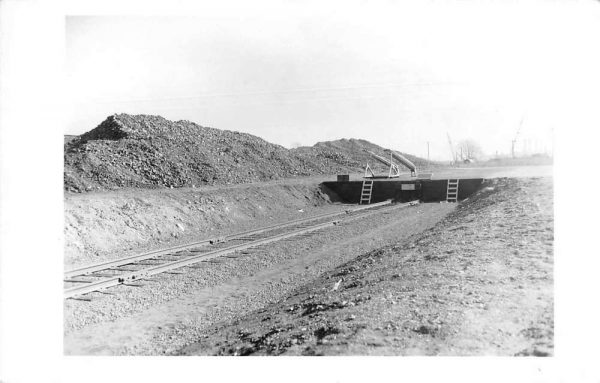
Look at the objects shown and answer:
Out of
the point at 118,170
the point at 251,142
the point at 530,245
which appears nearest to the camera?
the point at 530,245

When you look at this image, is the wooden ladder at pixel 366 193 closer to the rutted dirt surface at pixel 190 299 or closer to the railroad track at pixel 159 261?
the railroad track at pixel 159 261

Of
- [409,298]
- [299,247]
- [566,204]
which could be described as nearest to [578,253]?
[566,204]

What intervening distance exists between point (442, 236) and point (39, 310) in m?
8.28

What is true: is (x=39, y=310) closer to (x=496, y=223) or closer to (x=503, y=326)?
(x=503, y=326)

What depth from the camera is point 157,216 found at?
50.1ft

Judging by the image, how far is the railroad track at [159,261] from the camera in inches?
330

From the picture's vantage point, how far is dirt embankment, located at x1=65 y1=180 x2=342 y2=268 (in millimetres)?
12164

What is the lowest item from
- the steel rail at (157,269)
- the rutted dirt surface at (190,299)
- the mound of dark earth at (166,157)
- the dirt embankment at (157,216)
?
the rutted dirt surface at (190,299)

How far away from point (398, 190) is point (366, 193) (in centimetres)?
192

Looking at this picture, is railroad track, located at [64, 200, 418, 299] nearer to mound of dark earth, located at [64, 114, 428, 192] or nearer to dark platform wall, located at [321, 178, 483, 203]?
mound of dark earth, located at [64, 114, 428, 192]

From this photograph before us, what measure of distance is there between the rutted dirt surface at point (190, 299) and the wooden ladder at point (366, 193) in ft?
45.7

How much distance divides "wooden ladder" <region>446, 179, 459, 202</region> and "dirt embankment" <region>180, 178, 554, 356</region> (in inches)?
643

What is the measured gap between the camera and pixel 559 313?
5.67 metres

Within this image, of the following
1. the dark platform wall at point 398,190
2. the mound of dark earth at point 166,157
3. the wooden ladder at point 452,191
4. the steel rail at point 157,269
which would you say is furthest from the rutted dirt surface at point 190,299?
the dark platform wall at point 398,190
